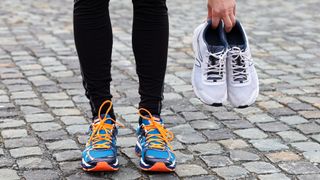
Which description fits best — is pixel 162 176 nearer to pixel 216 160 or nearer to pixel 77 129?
pixel 216 160

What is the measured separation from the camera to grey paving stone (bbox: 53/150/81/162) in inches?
123

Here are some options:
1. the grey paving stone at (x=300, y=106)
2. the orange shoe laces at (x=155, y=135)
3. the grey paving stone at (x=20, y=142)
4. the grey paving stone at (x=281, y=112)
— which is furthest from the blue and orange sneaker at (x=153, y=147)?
the grey paving stone at (x=300, y=106)

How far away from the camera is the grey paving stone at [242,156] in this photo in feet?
10.3

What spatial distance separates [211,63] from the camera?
117 inches

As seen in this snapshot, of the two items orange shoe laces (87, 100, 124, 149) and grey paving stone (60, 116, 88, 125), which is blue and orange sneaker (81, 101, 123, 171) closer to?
orange shoe laces (87, 100, 124, 149)

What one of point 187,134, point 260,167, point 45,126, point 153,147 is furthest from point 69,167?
point 260,167

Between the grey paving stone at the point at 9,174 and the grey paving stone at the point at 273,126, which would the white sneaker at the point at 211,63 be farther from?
the grey paving stone at the point at 9,174

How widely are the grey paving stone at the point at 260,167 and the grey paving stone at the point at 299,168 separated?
2.0 inches

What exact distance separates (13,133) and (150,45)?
3.31ft

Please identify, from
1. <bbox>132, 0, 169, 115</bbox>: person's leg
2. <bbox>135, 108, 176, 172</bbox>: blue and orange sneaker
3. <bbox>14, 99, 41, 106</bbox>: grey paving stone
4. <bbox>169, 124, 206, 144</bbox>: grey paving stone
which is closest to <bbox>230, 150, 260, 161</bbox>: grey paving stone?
<bbox>169, 124, 206, 144</bbox>: grey paving stone

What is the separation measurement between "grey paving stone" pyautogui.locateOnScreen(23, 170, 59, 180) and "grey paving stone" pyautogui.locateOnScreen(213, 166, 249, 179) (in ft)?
2.38

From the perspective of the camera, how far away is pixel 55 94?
4250 millimetres

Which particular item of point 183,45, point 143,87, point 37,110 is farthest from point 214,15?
point 183,45

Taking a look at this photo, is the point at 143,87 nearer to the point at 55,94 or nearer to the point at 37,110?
the point at 37,110
